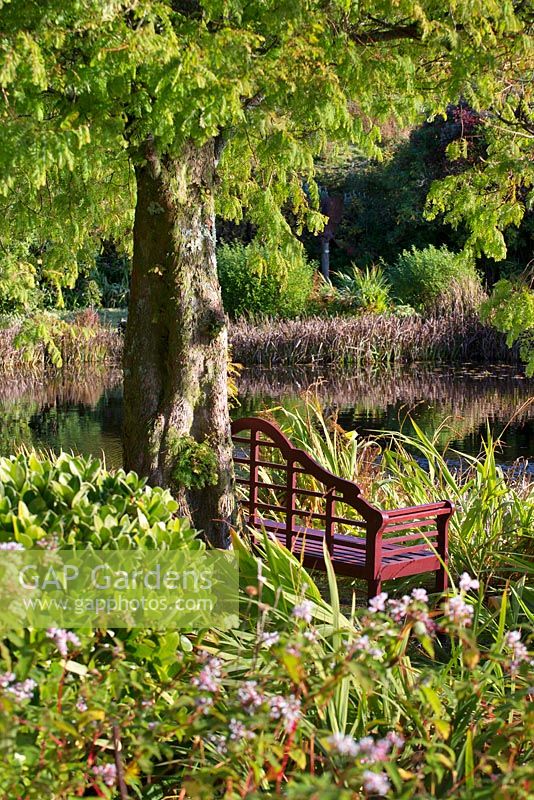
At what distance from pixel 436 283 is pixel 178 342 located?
1812 cm

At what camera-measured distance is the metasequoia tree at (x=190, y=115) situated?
3.99 metres

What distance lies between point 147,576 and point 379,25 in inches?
133

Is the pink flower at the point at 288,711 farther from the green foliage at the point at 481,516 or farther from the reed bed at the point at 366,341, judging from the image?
the reed bed at the point at 366,341

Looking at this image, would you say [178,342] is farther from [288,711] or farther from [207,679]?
[288,711]

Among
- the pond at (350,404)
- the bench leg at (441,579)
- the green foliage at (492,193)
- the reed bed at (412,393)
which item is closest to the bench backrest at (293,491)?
the bench leg at (441,579)

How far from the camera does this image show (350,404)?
16016 mm

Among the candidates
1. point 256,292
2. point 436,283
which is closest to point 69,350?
point 256,292

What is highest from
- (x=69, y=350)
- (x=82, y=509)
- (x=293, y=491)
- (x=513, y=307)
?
(x=513, y=307)

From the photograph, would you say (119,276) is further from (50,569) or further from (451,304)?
(50,569)

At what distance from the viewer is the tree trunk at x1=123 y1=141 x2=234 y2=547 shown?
18.5 ft

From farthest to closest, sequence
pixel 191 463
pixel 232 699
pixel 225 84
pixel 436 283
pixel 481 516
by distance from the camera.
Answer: pixel 436 283 → pixel 481 516 → pixel 191 463 → pixel 225 84 → pixel 232 699

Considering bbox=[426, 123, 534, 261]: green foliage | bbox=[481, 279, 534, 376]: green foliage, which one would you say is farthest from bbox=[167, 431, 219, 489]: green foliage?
bbox=[426, 123, 534, 261]: green foliage

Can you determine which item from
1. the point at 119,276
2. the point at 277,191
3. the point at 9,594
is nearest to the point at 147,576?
the point at 9,594

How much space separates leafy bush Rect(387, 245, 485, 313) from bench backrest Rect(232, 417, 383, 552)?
47.2ft
